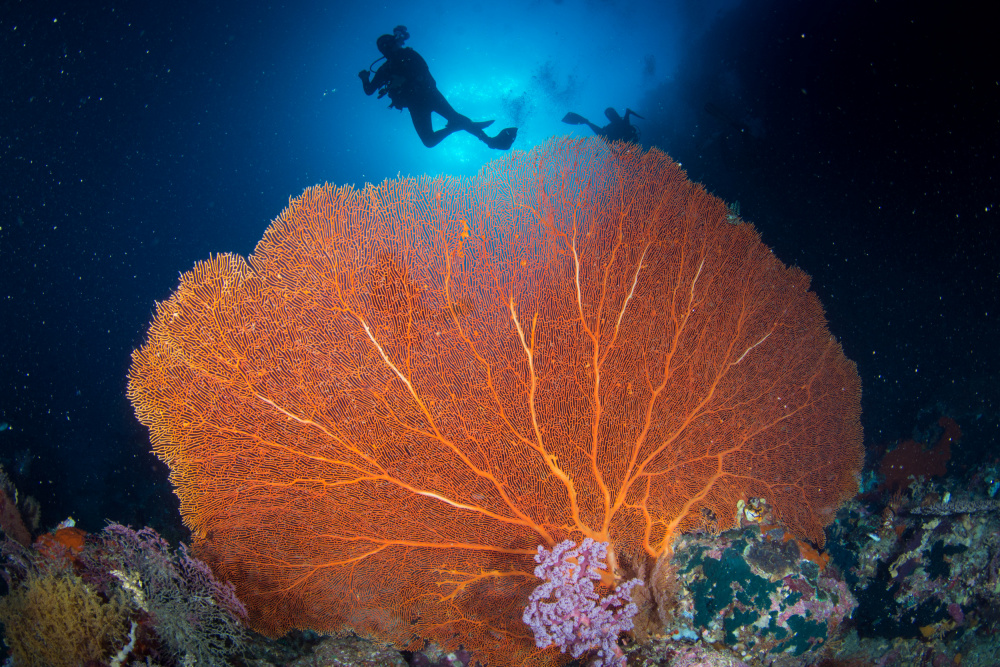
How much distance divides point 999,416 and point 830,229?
172 inches

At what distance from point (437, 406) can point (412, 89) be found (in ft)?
42.1

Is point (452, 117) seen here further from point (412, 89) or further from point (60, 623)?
point (60, 623)

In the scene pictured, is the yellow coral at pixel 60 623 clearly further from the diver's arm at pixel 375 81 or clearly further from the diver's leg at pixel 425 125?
the diver's leg at pixel 425 125

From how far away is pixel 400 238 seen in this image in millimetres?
2967

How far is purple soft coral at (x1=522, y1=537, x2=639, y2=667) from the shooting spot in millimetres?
2689

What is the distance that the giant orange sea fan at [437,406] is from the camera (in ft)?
9.39

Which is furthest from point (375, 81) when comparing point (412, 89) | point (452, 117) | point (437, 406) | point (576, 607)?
point (576, 607)

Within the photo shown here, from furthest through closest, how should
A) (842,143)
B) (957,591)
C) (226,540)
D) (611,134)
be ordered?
1. (611,134)
2. (842,143)
3. (957,591)
4. (226,540)

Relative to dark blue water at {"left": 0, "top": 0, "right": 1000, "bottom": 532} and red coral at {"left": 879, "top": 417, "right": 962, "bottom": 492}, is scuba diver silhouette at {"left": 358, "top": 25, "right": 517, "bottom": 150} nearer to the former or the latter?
dark blue water at {"left": 0, "top": 0, "right": 1000, "bottom": 532}

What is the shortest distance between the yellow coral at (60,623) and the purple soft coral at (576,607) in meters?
2.66

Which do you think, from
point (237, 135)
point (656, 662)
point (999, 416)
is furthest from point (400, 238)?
point (237, 135)

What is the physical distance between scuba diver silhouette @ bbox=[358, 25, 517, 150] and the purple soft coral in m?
9.98

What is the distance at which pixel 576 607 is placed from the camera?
2723 mm

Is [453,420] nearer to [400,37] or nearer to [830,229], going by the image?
[830,229]
